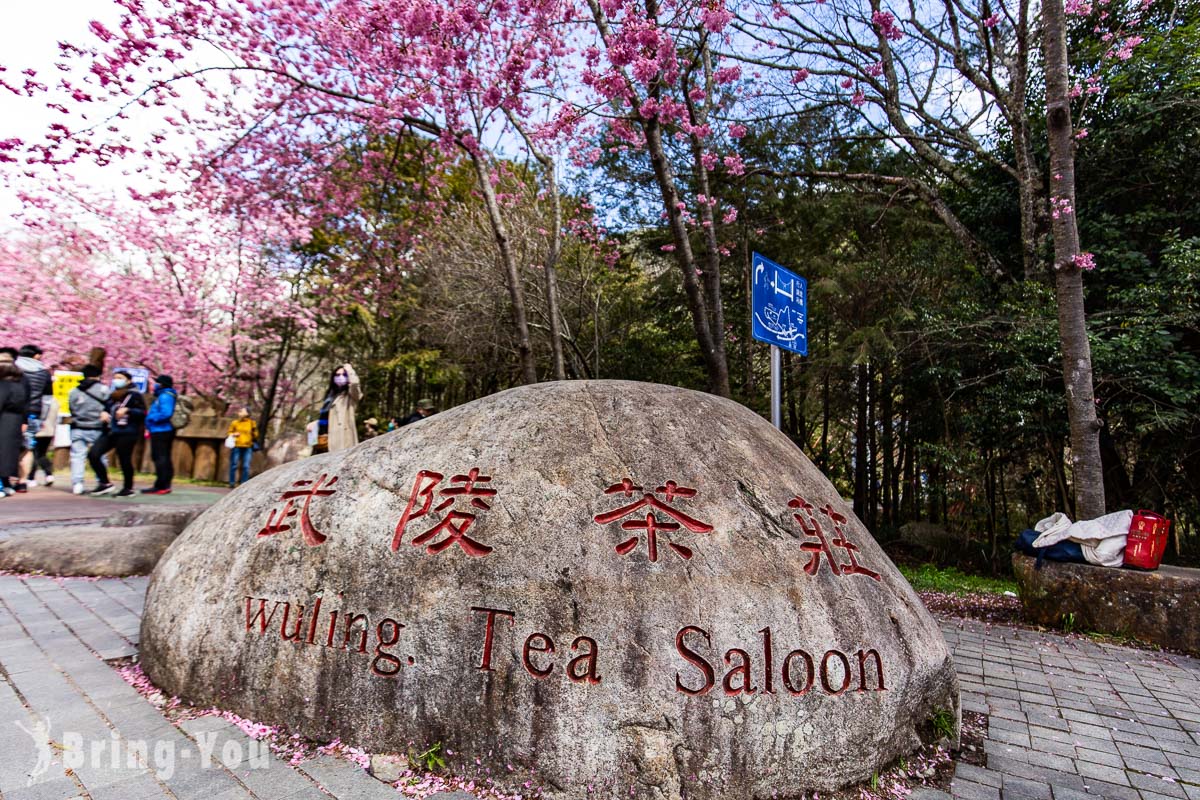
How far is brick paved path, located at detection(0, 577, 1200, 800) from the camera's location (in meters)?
2.25

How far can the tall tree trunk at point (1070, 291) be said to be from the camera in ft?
18.6

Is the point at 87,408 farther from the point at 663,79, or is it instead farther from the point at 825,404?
the point at 825,404

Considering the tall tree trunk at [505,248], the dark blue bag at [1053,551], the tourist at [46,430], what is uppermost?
the tall tree trunk at [505,248]

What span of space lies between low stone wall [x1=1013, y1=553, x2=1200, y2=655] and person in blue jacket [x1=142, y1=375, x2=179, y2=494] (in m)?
10.9

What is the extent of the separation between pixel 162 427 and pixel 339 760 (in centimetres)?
886

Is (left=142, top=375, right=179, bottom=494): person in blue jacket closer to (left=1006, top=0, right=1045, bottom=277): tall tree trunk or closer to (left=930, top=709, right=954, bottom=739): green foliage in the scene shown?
(left=930, top=709, right=954, bottom=739): green foliage

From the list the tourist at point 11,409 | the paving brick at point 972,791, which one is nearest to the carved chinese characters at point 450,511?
the paving brick at point 972,791

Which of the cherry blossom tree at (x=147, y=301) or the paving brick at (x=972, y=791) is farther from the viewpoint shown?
the cherry blossom tree at (x=147, y=301)

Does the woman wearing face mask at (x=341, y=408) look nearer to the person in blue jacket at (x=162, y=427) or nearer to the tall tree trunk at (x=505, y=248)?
the tall tree trunk at (x=505, y=248)

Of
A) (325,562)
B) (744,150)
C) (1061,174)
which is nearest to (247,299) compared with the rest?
(744,150)

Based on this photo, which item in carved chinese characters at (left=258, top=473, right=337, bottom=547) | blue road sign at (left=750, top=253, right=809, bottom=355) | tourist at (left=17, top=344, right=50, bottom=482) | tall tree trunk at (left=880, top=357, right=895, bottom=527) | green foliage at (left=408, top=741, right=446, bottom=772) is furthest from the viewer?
tall tree trunk at (left=880, top=357, right=895, bottom=527)

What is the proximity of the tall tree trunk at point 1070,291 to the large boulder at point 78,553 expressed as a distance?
868 cm

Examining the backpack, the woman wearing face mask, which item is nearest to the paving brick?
the woman wearing face mask

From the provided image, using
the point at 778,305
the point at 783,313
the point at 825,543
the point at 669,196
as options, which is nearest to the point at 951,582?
the point at 783,313
